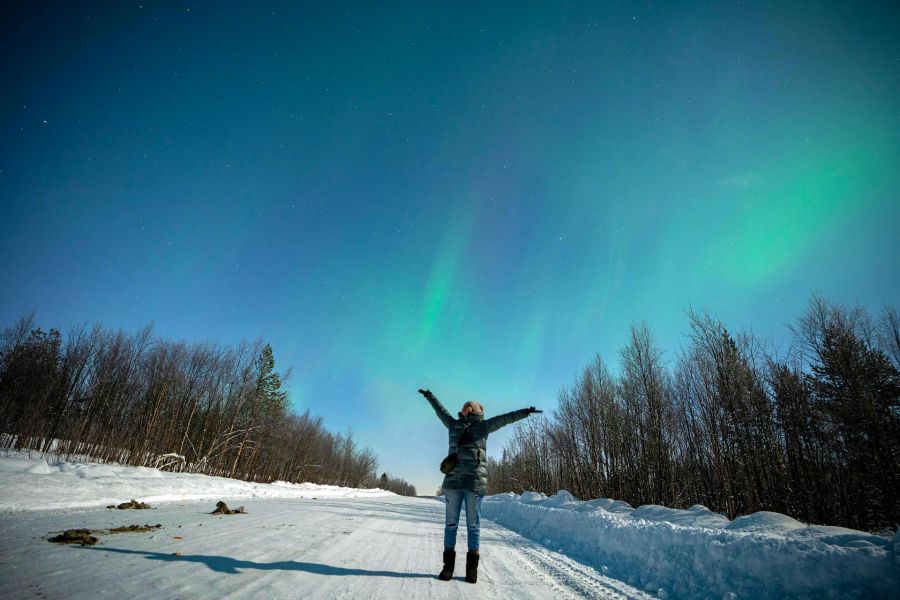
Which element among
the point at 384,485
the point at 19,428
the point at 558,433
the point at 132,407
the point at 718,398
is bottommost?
the point at 384,485

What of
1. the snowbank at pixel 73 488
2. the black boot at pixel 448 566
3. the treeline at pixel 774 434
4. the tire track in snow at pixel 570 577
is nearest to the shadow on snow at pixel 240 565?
the black boot at pixel 448 566

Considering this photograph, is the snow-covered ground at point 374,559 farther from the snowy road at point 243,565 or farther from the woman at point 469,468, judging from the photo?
the woman at point 469,468

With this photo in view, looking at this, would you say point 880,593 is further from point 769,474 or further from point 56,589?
point 769,474

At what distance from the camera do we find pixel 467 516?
405 centimetres

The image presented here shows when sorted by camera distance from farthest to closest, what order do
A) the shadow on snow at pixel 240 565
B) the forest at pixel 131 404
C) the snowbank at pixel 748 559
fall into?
the forest at pixel 131 404
the shadow on snow at pixel 240 565
the snowbank at pixel 748 559

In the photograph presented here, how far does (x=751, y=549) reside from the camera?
12.5 feet

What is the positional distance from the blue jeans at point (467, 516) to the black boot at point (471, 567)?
56 mm

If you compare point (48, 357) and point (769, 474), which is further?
point (48, 357)

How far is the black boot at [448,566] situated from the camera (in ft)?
12.1

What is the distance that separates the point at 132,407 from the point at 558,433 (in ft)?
132

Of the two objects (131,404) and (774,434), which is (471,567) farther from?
(131,404)

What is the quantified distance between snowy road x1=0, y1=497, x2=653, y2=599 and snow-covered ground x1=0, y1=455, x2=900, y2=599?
2 centimetres

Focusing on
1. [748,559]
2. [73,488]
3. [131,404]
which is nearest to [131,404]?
[131,404]

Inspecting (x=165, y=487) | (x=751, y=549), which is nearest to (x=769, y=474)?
(x=751, y=549)
